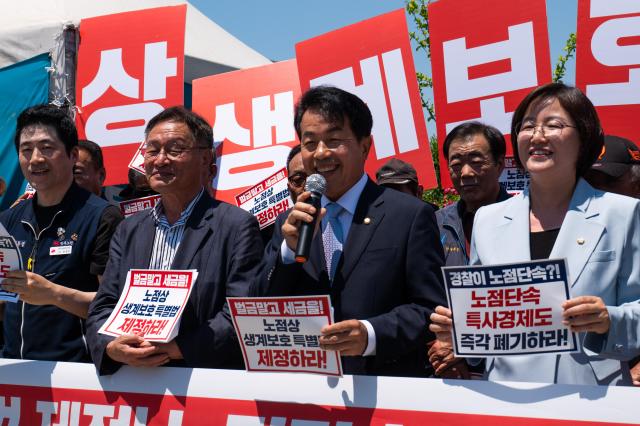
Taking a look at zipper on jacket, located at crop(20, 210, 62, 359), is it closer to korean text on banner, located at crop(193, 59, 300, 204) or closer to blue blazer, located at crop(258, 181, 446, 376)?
blue blazer, located at crop(258, 181, 446, 376)

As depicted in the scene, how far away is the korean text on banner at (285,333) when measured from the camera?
208 centimetres

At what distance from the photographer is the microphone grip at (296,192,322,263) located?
2037 mm

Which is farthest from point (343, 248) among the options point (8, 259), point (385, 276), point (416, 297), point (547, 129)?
point (8, 259)

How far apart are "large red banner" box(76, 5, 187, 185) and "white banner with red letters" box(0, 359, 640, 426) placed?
106 inches

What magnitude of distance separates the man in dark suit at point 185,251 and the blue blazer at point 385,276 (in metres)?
0.24

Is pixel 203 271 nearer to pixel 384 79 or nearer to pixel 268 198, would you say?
pixel 268 198

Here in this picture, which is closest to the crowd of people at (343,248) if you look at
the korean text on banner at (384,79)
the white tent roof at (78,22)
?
the korean text on banner at (384,79)

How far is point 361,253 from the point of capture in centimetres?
236

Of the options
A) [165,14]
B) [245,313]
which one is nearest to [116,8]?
[165,14]

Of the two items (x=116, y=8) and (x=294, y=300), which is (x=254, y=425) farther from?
(x=116, y=8)

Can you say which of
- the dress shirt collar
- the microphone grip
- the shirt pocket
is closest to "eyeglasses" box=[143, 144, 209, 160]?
the dress shirt collar

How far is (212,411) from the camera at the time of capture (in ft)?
7.49

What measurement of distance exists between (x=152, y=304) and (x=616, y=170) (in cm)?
199

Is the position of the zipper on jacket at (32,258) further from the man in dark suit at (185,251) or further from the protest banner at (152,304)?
the protest banner at (152,304)
